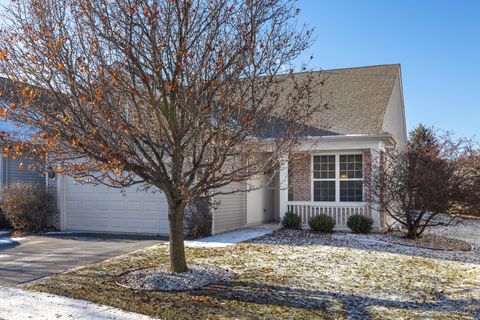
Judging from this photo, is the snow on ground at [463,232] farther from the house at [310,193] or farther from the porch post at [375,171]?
the porch post at [375,171]

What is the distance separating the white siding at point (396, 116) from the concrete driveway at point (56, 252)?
30.2 feet

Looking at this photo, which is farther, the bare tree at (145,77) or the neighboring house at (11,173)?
the neighboring house at (11,173)

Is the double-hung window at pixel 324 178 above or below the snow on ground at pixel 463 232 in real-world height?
above

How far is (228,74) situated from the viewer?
274 inches

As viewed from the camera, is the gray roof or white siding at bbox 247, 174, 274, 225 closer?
the gray roof

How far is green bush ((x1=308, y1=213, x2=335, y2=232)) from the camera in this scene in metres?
14.4

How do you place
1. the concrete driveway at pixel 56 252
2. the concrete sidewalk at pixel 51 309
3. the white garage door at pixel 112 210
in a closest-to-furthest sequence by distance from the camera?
the concrete sidewalk at pixel 51 309
the concrete driveway at pixel 56 252
the white garage door at pixel 112 210

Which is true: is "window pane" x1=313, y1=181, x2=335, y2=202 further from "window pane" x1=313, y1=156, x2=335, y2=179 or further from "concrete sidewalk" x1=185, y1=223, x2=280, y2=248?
"concrete sidewalk" x1=185, y1=223, x2=280, y2=248

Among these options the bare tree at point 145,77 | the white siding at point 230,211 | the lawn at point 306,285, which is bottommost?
the lawn at point 306,285

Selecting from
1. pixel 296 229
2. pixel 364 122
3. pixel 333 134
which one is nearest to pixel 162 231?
pixel 296 229

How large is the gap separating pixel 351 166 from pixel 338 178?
571mm

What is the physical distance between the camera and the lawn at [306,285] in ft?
19.9

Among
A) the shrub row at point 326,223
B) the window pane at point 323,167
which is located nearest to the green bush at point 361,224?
the shrub row at point 326,223

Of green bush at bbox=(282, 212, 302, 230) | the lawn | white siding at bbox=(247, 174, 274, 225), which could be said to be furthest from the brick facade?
the lawn
